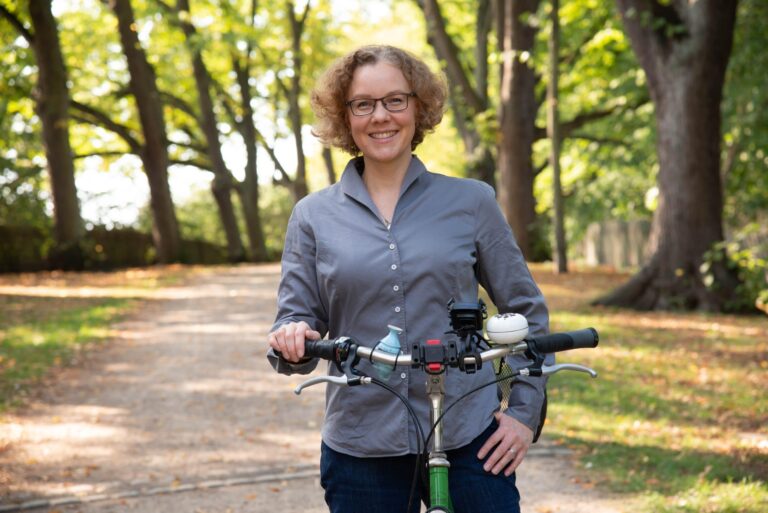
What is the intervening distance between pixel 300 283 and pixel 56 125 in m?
20.4

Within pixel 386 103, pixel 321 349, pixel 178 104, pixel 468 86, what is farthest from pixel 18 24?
pixel 321 349

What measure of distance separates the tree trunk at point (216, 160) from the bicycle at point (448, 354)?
26690mm

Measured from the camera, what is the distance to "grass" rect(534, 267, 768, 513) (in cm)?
590

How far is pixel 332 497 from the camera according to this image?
2.87m

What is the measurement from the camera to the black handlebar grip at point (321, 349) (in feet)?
8.28

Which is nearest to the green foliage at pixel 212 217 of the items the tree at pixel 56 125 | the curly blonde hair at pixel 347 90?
the tree at pixel 56 125

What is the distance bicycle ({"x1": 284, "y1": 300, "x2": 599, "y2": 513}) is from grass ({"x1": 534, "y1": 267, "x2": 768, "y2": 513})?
10.7ft

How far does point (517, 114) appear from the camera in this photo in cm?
2086

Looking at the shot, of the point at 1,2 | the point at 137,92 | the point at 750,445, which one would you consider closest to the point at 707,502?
the point at 750,445

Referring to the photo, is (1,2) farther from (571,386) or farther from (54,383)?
(571,386)

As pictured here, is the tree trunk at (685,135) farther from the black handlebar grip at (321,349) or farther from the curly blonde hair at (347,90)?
the black handlebar grip at (321,349)

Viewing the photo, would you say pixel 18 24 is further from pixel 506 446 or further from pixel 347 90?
pixel 506 446

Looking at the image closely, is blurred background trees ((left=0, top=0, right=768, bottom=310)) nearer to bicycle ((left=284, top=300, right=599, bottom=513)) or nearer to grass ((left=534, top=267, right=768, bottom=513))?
grass ((left=534, top=267, right=768, bottom=513))

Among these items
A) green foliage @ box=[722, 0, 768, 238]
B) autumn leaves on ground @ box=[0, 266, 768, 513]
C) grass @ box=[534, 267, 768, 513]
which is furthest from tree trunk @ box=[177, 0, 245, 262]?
grass @ box=[534, 267, 768, 513]
